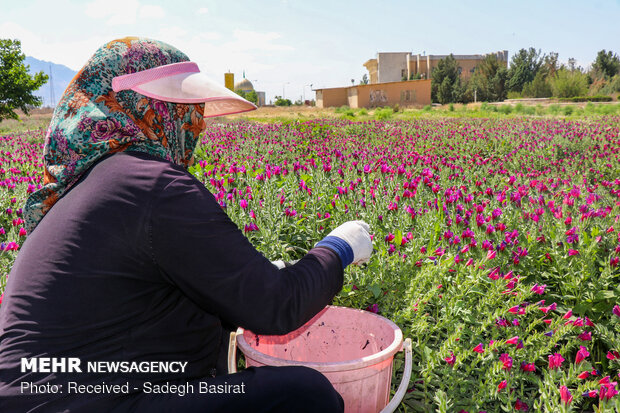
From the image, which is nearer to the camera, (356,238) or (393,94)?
(356,238)

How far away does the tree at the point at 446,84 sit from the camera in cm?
5278

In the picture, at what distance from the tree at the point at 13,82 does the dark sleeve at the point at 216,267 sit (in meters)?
30.3

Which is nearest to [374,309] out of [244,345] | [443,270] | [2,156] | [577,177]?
[443,270]

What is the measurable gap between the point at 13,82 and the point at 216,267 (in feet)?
102

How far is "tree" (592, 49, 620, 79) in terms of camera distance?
2137 inches

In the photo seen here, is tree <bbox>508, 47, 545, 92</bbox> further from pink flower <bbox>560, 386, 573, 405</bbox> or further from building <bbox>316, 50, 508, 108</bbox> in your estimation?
pink flower <bbox>560, 386, 573, 405</bbox>

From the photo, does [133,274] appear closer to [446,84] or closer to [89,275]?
[89,275]

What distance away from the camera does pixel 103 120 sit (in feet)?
4.50

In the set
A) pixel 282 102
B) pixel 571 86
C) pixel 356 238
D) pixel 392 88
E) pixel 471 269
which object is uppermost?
pixel 282 102

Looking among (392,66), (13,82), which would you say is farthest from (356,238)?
(392,66)

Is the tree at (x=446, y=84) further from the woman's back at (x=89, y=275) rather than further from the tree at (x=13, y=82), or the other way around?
the woman's back at (x=89, y=275)

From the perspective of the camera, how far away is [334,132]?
34.5 ft

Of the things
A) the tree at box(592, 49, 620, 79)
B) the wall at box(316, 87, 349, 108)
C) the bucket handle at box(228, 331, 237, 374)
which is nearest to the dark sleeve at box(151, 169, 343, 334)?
the bucket handle at box(228, 331, 237, 374)

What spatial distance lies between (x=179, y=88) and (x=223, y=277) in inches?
23.7
